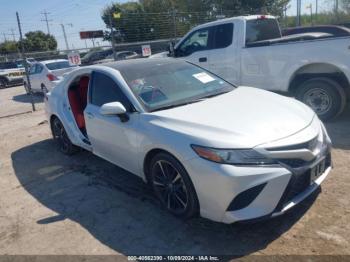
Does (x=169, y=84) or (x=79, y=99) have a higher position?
(x=169, y=84)

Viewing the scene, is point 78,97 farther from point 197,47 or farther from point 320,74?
point 320,74

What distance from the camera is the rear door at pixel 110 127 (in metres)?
3.99

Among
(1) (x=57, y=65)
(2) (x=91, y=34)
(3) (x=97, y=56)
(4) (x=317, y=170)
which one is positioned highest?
(2) (x=91, y=34)

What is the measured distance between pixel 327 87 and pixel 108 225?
4.33 metres

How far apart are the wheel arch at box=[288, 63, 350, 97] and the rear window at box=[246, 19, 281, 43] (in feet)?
4.38

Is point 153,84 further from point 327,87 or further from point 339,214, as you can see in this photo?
point 327,87

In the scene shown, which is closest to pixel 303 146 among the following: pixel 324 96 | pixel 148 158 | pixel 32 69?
pixel 148 158

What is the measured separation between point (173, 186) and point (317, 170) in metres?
1.36

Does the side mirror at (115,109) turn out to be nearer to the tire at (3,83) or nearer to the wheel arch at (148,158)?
the wheel arch at (148,158)

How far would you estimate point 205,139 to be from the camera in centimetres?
315

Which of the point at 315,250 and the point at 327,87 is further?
the point at 327,87

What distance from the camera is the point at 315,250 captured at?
2.97 meters

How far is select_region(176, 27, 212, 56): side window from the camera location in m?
Result: 7.72

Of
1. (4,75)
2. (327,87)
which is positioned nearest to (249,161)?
(327,87)
